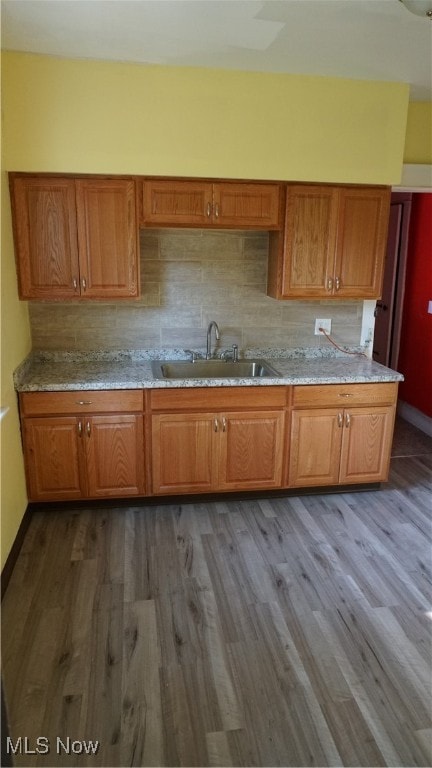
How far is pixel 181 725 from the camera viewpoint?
1.80 m

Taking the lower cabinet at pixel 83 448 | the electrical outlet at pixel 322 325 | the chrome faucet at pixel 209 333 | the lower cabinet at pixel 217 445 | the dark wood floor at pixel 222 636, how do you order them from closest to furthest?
the dark wood floor at pixel 222 636 < the lower cabinet at pixel 83 448 < the lower cabinet at pixel 217 445 < the chrome faucet at pixel 209 333 < the electrical outlet at pixel 322 325

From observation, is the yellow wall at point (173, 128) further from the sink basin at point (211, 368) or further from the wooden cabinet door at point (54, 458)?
the sink basin at point (211, 368)

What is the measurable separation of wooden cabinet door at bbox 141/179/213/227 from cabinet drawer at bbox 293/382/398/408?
3.95 feet

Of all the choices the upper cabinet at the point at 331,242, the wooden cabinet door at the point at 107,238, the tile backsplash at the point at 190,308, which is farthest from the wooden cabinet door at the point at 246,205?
the wooden cabinet door at the point at 107,238

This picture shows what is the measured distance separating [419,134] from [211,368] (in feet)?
6.83

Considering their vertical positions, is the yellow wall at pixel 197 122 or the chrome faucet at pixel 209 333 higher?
the yellow wall at pixel 197 122

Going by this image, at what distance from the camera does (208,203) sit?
9.84ft

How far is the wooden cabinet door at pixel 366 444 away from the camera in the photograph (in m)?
3.29

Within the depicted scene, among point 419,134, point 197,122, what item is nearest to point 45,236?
point 197,122

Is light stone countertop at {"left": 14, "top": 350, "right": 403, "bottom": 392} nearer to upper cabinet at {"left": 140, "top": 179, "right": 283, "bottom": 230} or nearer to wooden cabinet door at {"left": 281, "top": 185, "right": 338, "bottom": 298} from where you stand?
wooden cabinet door at {"left": 281, "top": 185, "right": 338, "bottom": 298}

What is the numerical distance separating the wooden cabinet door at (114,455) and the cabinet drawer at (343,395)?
1.02 meters

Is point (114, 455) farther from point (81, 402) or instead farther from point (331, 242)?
point (331, 242)

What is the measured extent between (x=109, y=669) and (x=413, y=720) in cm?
115

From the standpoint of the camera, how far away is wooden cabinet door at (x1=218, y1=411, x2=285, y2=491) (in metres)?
3.16
